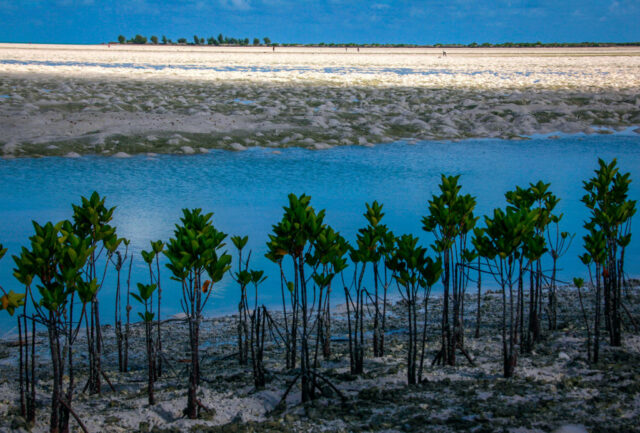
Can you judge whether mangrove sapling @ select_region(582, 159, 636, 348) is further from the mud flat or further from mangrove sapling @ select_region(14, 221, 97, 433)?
the mud flat

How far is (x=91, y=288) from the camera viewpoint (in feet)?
8.77

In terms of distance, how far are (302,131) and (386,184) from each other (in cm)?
476

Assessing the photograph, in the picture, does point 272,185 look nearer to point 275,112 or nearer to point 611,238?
point 611,238

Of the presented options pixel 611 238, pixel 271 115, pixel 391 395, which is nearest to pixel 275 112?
pixel 271 115

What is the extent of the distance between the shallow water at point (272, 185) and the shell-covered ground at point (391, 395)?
1624 millimetres

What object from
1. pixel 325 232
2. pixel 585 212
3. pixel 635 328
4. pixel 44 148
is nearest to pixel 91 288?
pixel 325 232

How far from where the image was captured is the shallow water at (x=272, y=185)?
6.92 m

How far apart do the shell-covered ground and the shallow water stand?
1.62 metres

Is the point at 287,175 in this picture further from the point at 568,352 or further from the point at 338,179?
the point at 568,352

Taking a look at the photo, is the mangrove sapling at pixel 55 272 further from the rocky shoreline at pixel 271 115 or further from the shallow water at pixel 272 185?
the rocky shoreline at pixel 271 115

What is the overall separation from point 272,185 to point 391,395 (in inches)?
280

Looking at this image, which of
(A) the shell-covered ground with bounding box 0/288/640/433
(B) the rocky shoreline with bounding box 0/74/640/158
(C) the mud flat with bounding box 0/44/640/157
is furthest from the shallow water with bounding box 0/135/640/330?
(A) the shell-covered ground with bounding box 0/288/640/433

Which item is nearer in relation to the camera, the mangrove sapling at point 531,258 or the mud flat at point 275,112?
the mangrove sapling at point 531,258

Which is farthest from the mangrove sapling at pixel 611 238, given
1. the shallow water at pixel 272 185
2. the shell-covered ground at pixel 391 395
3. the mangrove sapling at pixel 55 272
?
the mangrove sapling at pixel 55 272
